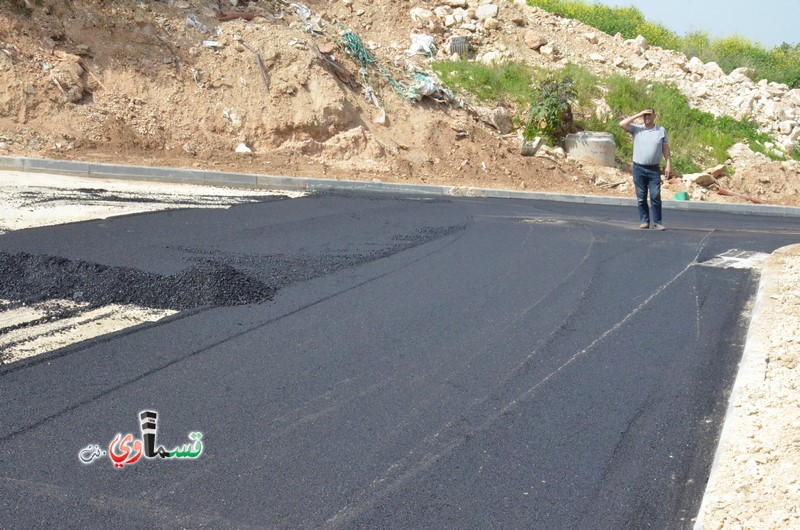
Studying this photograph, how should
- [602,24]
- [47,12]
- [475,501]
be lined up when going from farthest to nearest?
[602,24] → [47,12] → [475,501]

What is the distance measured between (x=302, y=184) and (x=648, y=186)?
19.9 ft

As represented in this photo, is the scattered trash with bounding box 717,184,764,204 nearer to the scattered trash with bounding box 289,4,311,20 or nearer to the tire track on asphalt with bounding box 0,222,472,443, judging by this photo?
the scattered trash with bounding box 289,4,311,20

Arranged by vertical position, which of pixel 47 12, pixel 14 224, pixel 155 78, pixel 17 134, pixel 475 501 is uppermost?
pixel 47 12

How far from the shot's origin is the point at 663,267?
8.70 metres

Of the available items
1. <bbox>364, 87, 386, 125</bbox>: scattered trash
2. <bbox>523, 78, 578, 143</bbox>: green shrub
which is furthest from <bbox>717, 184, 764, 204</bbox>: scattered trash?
<bbox>364, 87, 386, 125</bbox>: scattered trash

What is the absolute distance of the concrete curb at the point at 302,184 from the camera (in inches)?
519

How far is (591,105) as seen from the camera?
2248cm

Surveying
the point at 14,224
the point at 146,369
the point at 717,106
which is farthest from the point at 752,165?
the point at 146,369

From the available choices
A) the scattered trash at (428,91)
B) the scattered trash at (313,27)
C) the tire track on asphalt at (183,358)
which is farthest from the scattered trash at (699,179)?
the tire track on asphalt at (183,358)

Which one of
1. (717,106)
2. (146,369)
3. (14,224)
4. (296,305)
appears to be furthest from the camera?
(717,106)

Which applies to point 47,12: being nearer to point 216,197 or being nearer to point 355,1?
point 216,197

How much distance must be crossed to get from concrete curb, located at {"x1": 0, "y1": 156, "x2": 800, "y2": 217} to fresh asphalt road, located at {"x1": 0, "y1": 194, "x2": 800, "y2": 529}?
4.99 m

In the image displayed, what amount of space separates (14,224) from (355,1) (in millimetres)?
17144

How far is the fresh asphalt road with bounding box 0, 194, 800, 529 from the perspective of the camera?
3.66 metres
